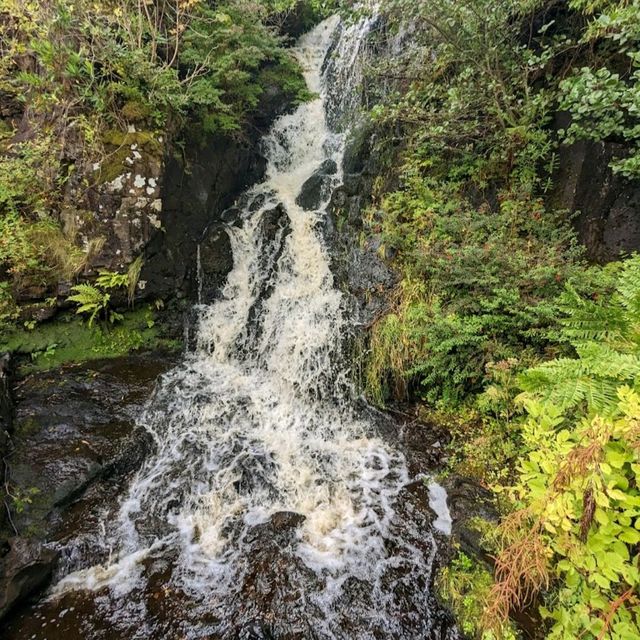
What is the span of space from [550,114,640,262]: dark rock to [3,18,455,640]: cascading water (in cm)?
404

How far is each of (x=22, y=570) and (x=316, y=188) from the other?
903 centimetres

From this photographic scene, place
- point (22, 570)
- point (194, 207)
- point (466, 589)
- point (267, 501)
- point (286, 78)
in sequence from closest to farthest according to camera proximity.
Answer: point (466, 589) → point (22, 570) → point (267, 501) → point (194, 207) → point (286, 78)

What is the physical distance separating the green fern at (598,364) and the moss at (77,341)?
21.4 feet

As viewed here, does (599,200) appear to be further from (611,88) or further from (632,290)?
(632,290)

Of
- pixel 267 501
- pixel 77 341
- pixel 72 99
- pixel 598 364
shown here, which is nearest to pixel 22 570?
Result: pixel 267 501

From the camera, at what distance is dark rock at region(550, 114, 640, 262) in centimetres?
493

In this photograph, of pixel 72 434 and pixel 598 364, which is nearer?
pixel 598 364

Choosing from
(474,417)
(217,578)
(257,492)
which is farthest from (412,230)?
(217,578)

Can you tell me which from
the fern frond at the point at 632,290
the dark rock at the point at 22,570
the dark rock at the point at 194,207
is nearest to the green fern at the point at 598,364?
the fern frond at the point at 632,290

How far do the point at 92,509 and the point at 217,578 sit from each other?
190cm

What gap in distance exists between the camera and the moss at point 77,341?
646cm

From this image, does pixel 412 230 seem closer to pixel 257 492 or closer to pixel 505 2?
pixel 505 2

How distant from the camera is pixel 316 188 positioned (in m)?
9.80

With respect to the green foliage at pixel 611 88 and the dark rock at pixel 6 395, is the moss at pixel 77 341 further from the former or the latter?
the green foliage at pixel 611 88
